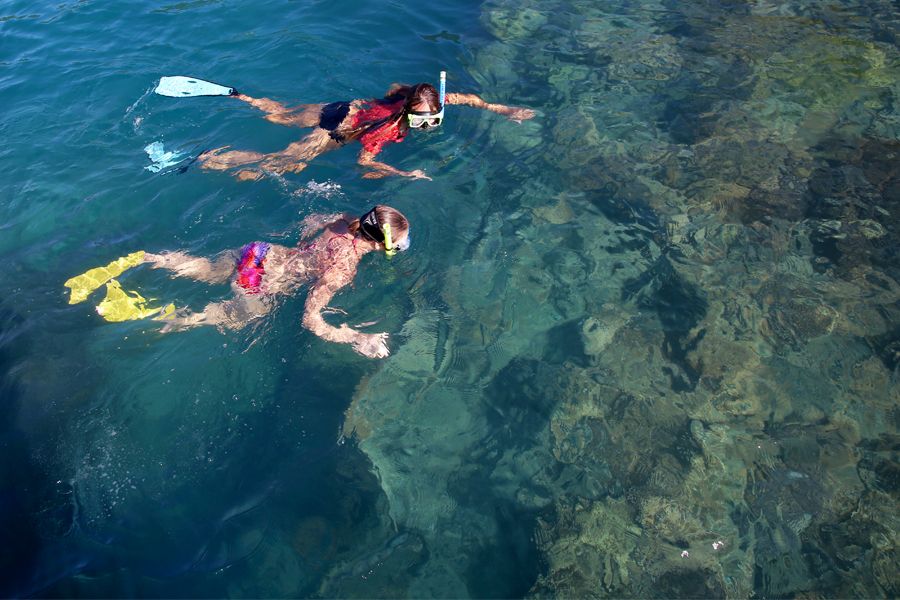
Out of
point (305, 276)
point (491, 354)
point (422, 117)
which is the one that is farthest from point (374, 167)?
point (491, 354)

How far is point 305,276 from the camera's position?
18.2 ft

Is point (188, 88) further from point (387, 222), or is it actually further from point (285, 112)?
point (387, 222)

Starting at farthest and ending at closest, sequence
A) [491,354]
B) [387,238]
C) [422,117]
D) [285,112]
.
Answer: [285,112], [422,117], [491,354], [387,238]

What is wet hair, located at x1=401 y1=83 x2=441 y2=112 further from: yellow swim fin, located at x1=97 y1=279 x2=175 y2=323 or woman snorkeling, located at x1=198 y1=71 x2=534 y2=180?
yellow swim fin, located at x1=97 y1=279 x2=175 y2=323

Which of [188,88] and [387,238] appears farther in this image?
[188,88]

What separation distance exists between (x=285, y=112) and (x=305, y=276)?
3605 mm

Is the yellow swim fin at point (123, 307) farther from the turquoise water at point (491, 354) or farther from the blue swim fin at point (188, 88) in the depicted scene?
the blue swim fin at point (188, 88)

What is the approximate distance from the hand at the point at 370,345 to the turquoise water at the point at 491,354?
5.9 inches

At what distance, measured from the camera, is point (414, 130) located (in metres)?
7.87

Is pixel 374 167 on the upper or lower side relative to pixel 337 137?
lower

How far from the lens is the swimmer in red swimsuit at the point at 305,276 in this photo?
5211 millimetres

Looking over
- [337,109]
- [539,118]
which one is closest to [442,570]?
[337,109]

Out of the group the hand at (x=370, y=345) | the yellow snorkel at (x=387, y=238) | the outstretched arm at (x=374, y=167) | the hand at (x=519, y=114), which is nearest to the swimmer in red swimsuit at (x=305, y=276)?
the hand at (x=370, y=345)

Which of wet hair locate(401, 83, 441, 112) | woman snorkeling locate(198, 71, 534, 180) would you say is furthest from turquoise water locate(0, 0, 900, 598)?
wet hair locate(401, 83, 441, 112)
